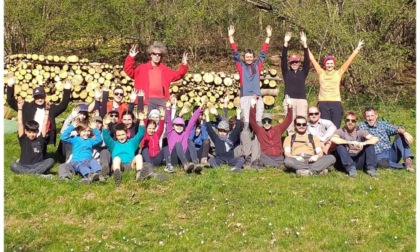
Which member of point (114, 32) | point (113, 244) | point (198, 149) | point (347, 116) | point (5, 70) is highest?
point (114, 32)

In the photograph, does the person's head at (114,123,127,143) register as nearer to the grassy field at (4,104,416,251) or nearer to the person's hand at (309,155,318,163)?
the grassy field at (4,104,416,251)

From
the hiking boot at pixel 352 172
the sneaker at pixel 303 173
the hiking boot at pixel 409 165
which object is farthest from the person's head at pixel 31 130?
the hiking boot at pixel 409 165

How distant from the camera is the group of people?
723 centimetres

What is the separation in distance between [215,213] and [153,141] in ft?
7.43

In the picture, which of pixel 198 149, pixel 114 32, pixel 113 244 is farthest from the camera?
pixel 114 32

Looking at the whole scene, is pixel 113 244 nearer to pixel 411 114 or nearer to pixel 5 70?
pixel 411 114

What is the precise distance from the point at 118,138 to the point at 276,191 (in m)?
2.51

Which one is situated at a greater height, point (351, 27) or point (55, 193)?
point (351, 27)

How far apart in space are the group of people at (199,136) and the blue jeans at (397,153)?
0.01 metres

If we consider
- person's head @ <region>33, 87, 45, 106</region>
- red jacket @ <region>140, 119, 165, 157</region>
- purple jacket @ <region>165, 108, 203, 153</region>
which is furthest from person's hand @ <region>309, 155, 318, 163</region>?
person's head @ <region>33, 87, 45, 106</region>

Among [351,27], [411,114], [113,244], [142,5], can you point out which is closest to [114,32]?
[142,5]

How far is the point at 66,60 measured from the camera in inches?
557

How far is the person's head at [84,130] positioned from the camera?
743 cm

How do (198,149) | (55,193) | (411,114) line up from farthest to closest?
1. (411,114)
2. (198,149)
3. (55,193)
